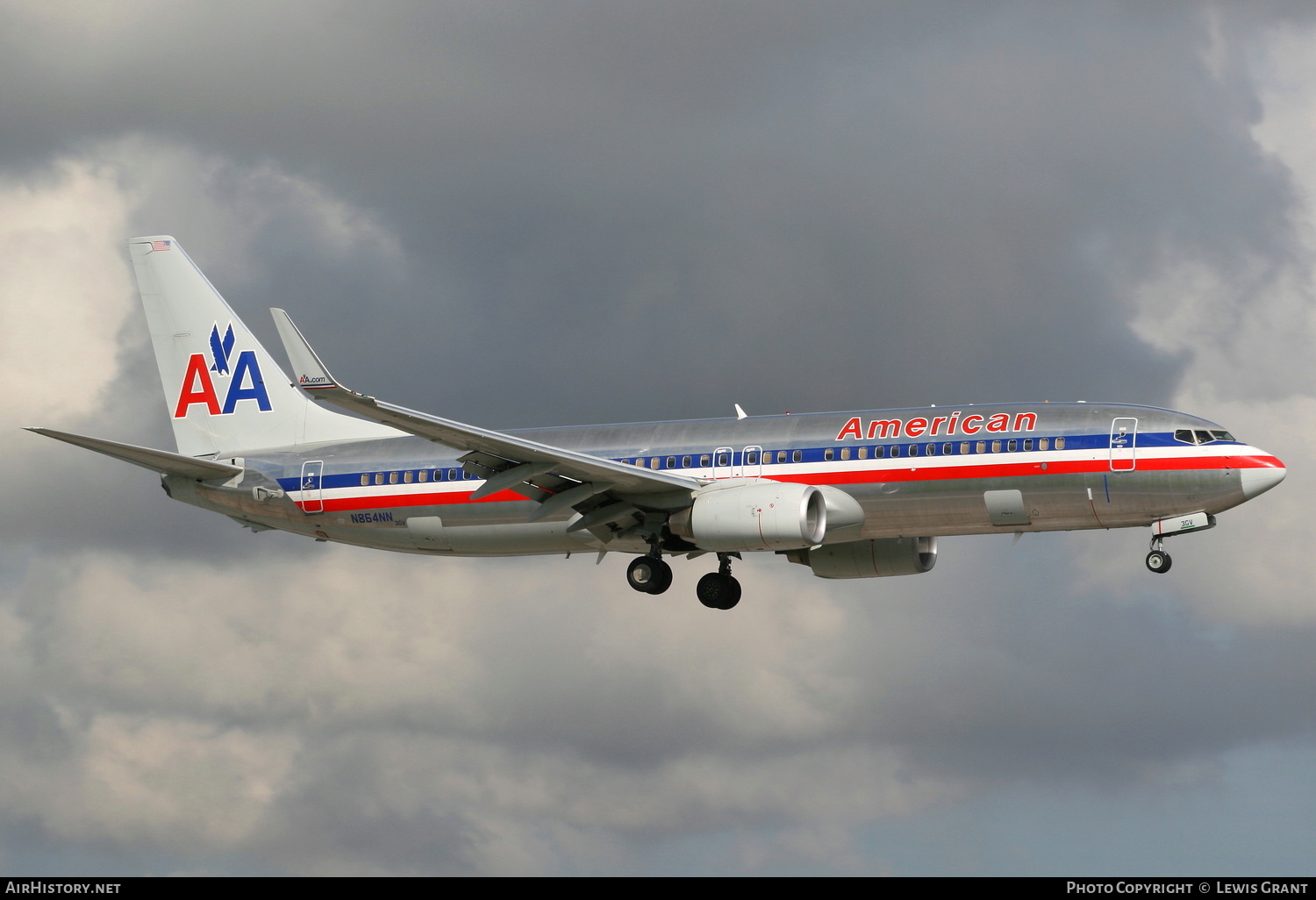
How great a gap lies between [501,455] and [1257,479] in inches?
831

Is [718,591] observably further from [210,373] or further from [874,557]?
[210,373]

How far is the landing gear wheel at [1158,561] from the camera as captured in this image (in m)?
42.8

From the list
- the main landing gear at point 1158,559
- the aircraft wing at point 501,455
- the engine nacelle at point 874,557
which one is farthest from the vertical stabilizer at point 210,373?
the main landing gear at point 1158,559

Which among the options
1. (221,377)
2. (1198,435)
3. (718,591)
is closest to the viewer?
(1198,435)

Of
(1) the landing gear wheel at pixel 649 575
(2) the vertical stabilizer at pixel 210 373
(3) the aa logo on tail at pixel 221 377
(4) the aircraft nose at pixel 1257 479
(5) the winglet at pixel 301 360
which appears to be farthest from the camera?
(3) the aa logo on tail at pixel 221 377

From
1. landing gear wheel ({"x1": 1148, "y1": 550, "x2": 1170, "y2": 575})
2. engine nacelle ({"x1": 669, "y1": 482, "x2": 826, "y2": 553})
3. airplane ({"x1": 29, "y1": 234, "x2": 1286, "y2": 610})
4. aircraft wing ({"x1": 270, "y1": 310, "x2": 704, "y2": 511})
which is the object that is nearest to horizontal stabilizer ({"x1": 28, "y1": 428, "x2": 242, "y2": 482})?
airplane ({"x1": 29, "y1": 234, "x2": 1286, "y2": 610})

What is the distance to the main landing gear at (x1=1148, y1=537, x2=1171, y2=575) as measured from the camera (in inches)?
1686

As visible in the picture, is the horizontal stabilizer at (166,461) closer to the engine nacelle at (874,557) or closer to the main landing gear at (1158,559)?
the engine nacelle at (874,557)

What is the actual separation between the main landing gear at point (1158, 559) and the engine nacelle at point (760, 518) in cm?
919

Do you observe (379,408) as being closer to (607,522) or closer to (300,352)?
(300,352)

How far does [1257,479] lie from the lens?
4194 cm

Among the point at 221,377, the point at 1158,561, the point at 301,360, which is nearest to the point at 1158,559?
the point at 1158,561

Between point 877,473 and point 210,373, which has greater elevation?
point 210,373
